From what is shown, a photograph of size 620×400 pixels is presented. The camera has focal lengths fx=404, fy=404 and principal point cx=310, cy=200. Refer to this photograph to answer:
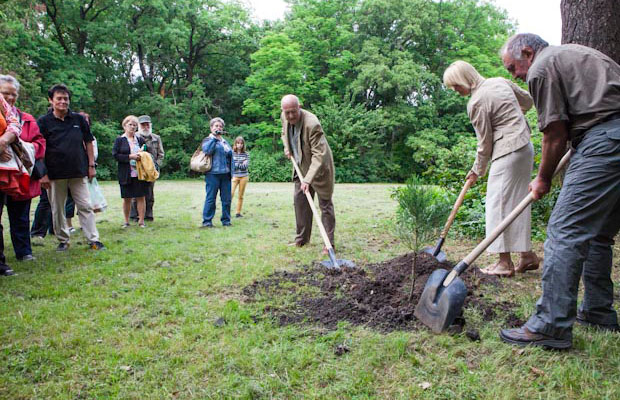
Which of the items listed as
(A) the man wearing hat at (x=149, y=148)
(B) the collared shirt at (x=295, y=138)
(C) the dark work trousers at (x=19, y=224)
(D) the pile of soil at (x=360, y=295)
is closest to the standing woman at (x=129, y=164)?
(A) the man wearing hat at (x=149, y=148)

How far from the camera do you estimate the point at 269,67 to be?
2770cm

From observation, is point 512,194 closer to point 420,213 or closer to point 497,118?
point 497,118

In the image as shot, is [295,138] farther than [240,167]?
No

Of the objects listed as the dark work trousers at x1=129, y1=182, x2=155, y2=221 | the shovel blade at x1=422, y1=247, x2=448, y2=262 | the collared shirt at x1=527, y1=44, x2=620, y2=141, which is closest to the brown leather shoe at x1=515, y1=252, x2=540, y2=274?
the shovel blade at x1=422, y1=247, x2=448, y2=262

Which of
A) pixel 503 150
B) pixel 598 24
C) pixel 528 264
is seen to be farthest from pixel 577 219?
pixel 598 24

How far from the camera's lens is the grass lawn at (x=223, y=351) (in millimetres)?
2404

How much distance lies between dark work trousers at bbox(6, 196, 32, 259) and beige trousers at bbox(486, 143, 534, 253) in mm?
5758

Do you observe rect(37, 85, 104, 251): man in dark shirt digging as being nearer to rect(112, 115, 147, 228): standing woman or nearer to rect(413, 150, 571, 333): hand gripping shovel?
rect(112, 115, 147, 228): standing woman

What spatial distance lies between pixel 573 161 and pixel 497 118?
1.66 meters

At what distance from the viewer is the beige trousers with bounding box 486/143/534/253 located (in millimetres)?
4180

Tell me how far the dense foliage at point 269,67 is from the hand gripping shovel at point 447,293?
21266 mm

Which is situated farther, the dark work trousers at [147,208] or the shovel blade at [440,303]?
the dark work trousers at [147,208]

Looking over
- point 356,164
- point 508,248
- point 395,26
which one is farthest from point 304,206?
point 395,26

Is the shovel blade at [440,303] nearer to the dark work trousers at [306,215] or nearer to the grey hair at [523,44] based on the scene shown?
the grey hair at [523,44]
